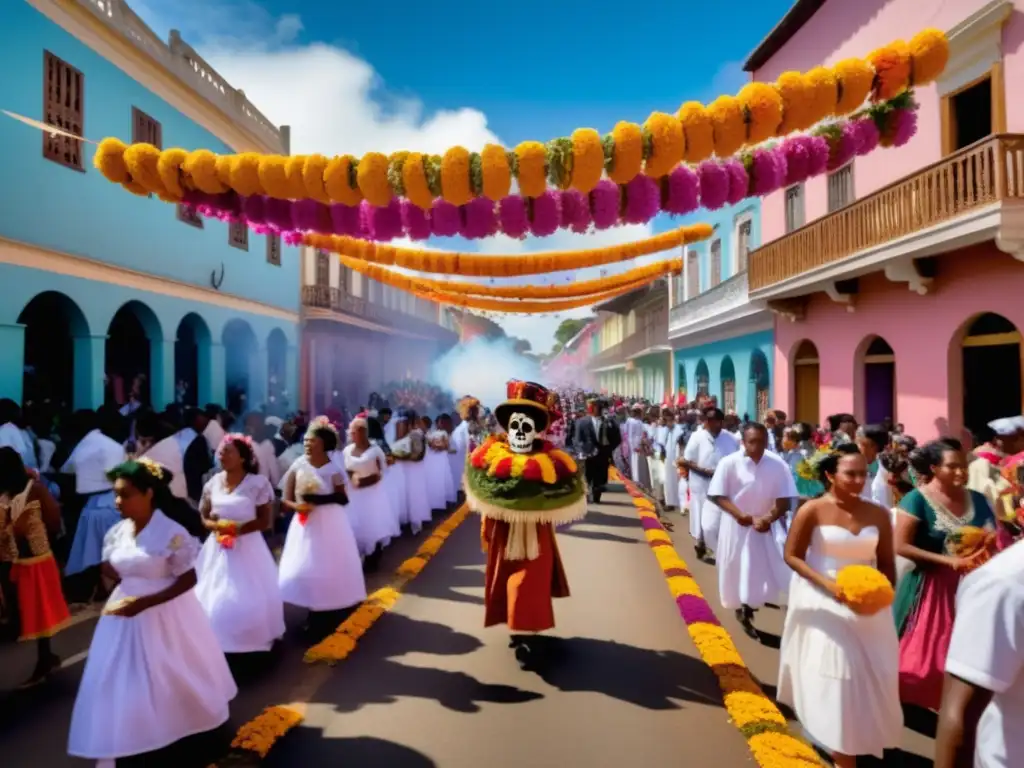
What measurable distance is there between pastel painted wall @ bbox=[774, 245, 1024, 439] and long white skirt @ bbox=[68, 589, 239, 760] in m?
9.97

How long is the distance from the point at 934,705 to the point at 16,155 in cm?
1319

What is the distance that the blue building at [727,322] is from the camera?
1903 cm

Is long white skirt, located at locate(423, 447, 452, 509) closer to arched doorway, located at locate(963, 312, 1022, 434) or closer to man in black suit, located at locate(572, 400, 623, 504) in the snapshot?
man in black suit, located at locate(572, 400, 623, 504)

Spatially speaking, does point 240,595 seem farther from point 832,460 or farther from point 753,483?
point 753,483

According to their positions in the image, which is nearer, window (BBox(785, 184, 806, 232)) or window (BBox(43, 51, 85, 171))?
window (BBox(43, 51, 85, 171))

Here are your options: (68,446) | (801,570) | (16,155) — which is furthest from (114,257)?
(801,570)

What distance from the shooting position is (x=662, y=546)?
31.2 ft

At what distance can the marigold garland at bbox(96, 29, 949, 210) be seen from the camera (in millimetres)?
6375

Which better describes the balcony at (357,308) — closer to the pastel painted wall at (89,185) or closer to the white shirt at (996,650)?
the pastel painted wall at (89,185)

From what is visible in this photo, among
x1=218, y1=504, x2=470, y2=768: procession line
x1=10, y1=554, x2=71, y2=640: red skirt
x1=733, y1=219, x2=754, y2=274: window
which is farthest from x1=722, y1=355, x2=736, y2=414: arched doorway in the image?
x1=10, y1=554, x2=71, y2=640: red skirt

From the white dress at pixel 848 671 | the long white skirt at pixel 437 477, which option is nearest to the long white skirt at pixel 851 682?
the white dress at pixel 848 671

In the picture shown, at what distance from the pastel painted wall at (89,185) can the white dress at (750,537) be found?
10892mm

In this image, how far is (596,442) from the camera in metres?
12.9

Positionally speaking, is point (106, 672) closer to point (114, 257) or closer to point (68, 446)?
point (68, 446)
